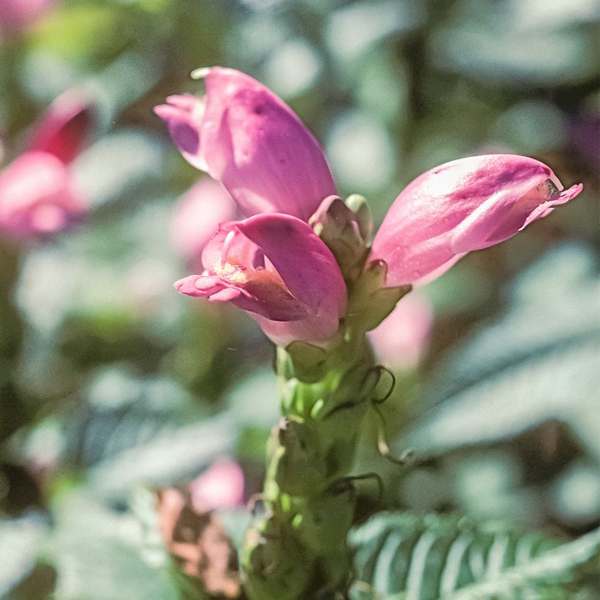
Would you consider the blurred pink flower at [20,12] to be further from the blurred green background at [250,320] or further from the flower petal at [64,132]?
the flower petal at [64,132]

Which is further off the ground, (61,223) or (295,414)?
(295,414)

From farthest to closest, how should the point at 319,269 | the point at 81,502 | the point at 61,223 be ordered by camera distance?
1. the point at 61,223
2. the point at 81,502
3. the point at 319,269

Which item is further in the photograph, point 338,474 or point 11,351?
point 11,351

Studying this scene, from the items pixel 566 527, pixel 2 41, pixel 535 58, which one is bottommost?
pixel 566 527

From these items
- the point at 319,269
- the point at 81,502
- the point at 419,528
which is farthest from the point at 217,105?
the point at 81,502

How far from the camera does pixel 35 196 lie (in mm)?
777

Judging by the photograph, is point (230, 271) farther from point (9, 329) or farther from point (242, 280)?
point (9, 329)

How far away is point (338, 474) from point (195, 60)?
0.85 meters

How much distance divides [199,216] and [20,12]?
46cm

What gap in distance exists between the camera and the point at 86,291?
1.04 meters

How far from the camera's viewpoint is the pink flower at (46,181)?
0.78m

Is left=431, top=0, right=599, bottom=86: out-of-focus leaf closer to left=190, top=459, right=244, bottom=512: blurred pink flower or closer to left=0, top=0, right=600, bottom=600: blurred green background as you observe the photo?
left=0, top=0, right=600, bottom=600: blurred green background

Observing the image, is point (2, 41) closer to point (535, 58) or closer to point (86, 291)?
point (86, 291)

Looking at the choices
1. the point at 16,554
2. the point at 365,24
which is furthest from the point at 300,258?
the point at 365,24
